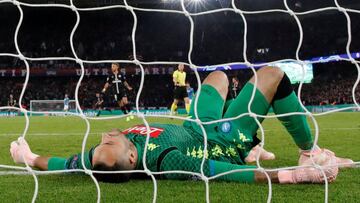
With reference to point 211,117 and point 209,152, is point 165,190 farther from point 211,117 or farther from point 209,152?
point 211,117

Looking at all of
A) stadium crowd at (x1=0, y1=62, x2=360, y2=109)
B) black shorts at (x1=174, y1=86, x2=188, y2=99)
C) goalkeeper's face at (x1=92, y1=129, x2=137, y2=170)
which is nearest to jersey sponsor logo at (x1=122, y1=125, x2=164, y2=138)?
goalkeeper's face at (x1=92, y1=129, x2=137, y2=170)

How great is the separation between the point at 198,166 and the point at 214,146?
380mm

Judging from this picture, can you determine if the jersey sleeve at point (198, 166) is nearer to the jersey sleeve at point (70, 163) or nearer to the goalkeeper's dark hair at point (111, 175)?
the goalkeeper's dark hair at point (111, 175)

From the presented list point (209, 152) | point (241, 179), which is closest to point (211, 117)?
point (209, 152)

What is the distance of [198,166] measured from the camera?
222 cm

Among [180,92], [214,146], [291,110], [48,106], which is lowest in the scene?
[48,106]

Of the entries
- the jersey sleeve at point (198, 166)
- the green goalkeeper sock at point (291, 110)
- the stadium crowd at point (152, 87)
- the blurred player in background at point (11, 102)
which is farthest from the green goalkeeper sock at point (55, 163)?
the stadium crowd at point (152, 87)

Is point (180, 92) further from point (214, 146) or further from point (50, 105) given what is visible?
point (50, 105)

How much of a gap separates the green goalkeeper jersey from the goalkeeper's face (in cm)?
8

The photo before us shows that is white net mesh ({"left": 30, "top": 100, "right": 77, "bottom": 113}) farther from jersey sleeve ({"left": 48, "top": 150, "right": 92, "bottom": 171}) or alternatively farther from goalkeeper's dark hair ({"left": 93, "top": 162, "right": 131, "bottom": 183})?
goalkeeper's dark hair ({"left": 93, "top": 162, "right": 131, "bottom": 183})

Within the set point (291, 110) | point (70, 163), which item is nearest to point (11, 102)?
point (70, 163)

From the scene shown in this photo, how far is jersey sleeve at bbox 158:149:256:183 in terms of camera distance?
2221 mm

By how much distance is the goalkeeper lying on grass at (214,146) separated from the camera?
2232 millimetres

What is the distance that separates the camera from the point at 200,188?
7.73 feet
